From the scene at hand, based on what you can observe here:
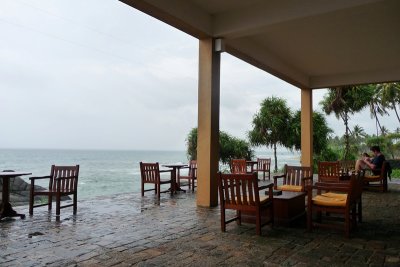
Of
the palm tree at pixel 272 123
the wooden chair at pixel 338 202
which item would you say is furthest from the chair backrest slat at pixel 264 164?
the wooden chair at pixel 338 202

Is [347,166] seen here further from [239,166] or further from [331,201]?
[331,201]

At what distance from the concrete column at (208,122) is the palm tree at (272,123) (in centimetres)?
794

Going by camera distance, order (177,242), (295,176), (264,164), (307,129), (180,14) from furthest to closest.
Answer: (307,129)
(264,164)
(295,176)
(180,14)
(177,242)

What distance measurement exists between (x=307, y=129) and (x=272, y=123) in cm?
285

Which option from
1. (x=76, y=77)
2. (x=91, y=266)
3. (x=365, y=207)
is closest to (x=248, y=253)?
(x=91, y=266)

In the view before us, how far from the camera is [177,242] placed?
3.46 m

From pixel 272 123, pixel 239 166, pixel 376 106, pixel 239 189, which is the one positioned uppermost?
pixel 376 106

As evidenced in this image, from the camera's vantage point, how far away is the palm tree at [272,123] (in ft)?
44.1

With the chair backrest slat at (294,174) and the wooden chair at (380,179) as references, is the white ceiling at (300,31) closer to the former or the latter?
the chair backrest slat at (294,174)

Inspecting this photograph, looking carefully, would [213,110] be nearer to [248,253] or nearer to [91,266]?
[248,253]

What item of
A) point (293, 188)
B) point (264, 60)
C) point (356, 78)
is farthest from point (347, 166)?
point (293, 188)

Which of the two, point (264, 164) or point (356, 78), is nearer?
point (356, 78)

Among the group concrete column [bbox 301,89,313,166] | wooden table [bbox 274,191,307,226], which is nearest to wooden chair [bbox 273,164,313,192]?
wooden table [bbox 274,191,307,226]

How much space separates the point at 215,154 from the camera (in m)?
5.89
